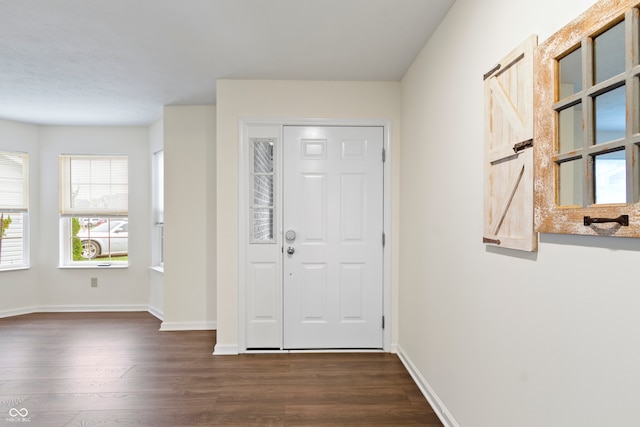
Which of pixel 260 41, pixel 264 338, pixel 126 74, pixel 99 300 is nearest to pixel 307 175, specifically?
pixel 260 41

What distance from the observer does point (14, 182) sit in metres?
4.94

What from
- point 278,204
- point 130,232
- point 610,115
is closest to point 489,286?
point 610,115

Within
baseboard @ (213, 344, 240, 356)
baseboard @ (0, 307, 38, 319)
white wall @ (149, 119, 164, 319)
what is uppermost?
white wall @ (149, 119, 164, 319)

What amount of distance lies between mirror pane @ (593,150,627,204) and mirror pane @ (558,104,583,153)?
0.10m

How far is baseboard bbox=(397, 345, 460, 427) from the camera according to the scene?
226cm

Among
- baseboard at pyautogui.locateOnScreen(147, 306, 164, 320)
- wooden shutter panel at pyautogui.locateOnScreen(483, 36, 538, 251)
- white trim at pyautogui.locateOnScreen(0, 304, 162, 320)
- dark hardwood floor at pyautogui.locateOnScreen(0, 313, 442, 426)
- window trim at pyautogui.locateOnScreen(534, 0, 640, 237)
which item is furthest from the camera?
white trim at pyautogui.locateOnScreen(0, 304, 162, 320)

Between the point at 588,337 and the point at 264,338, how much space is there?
9.11ft

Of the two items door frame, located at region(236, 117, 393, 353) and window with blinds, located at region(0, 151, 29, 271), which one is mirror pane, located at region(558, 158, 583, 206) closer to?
door frame, located at region(236, 117, 393, 353)

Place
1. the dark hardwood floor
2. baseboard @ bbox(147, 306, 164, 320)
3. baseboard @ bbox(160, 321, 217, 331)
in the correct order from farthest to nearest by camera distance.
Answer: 1. baseboard @ bbox(147, 306, 164, 320)
2. baseboard @ bbox(160, 321, 217, 331)
3. the dark hardwood floor

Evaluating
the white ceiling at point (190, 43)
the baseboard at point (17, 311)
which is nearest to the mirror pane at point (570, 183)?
the white ceiling at point (190, 43)

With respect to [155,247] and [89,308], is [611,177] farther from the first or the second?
[89,308]

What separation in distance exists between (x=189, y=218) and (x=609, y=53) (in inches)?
156

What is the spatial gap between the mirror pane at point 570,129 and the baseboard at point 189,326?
12.7 ft

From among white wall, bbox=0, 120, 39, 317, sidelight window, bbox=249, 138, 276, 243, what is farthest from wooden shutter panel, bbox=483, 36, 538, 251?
white wall, bbox=0, 120, 39, 317
